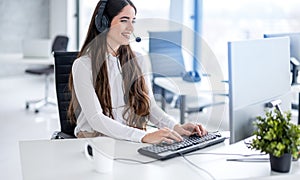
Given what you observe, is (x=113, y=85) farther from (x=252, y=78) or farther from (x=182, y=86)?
(x=182, y=86)

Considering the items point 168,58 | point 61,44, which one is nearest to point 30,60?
point 61,44

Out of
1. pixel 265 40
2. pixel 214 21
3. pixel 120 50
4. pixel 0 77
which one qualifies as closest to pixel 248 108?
pixel 265 40

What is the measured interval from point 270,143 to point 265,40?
0.40 metres

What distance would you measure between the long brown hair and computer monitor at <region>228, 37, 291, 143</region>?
578 mm

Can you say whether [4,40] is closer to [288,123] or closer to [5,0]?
[5,0]

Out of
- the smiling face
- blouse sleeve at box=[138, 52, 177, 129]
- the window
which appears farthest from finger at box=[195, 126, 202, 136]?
the window

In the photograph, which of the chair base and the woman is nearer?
the woman

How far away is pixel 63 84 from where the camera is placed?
2301 millimetres

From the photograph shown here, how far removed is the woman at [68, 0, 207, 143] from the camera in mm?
1818

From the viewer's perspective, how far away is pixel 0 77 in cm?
657

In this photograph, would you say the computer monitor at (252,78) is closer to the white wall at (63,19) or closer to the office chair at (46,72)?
the office chair at (46,72)

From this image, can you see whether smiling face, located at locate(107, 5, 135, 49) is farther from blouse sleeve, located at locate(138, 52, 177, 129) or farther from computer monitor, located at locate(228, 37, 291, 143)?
computer monitor, located at locate(228, 37, 291, 143)

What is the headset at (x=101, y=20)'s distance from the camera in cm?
189

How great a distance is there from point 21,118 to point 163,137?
3.44 metres
